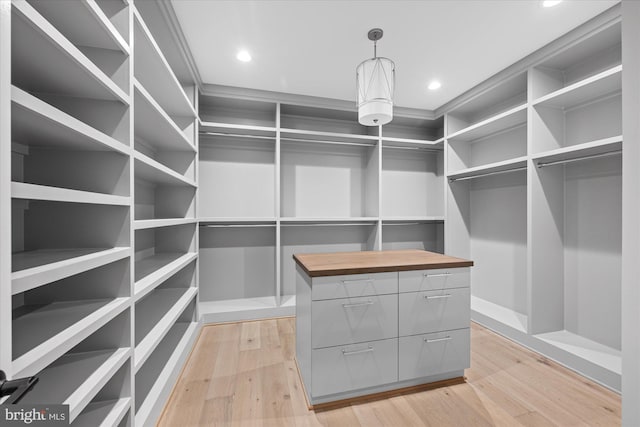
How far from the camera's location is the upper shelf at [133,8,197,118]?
1.38 m

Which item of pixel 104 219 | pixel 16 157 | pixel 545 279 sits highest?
pixel 16 157

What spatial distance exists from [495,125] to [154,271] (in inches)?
131

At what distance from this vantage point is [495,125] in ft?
8.86

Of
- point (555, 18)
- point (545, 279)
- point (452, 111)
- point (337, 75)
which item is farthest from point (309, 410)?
point (452, 111)

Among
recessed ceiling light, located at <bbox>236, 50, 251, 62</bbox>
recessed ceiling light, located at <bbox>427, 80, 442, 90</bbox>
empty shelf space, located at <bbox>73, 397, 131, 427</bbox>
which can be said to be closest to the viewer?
empty shelf space, located at <bbox>73, 397, 131, 427</bbox>

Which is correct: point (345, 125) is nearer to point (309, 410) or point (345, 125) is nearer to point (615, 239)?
point (615, 239)

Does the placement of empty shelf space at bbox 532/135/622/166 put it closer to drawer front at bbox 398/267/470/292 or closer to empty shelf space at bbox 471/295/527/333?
drawer front at bbox 398/267/470/292

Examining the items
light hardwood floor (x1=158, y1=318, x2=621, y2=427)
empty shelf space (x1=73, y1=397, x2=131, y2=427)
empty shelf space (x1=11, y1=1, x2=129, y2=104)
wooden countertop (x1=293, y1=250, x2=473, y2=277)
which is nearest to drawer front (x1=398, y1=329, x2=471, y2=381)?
light hardwood floor (x1=158, y1=318, x2=621, y2=427)

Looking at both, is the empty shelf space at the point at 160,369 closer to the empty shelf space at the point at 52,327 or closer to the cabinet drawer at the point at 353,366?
the empty shelf space at the point at 52,327

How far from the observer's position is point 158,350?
1979mm

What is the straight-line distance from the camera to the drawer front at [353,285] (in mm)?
1500

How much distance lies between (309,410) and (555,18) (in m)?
3.01

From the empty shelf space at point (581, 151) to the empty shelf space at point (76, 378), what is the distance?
295cm

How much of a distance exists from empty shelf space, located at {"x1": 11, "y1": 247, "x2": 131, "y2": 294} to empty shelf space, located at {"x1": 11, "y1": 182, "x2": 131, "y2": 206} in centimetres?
20
